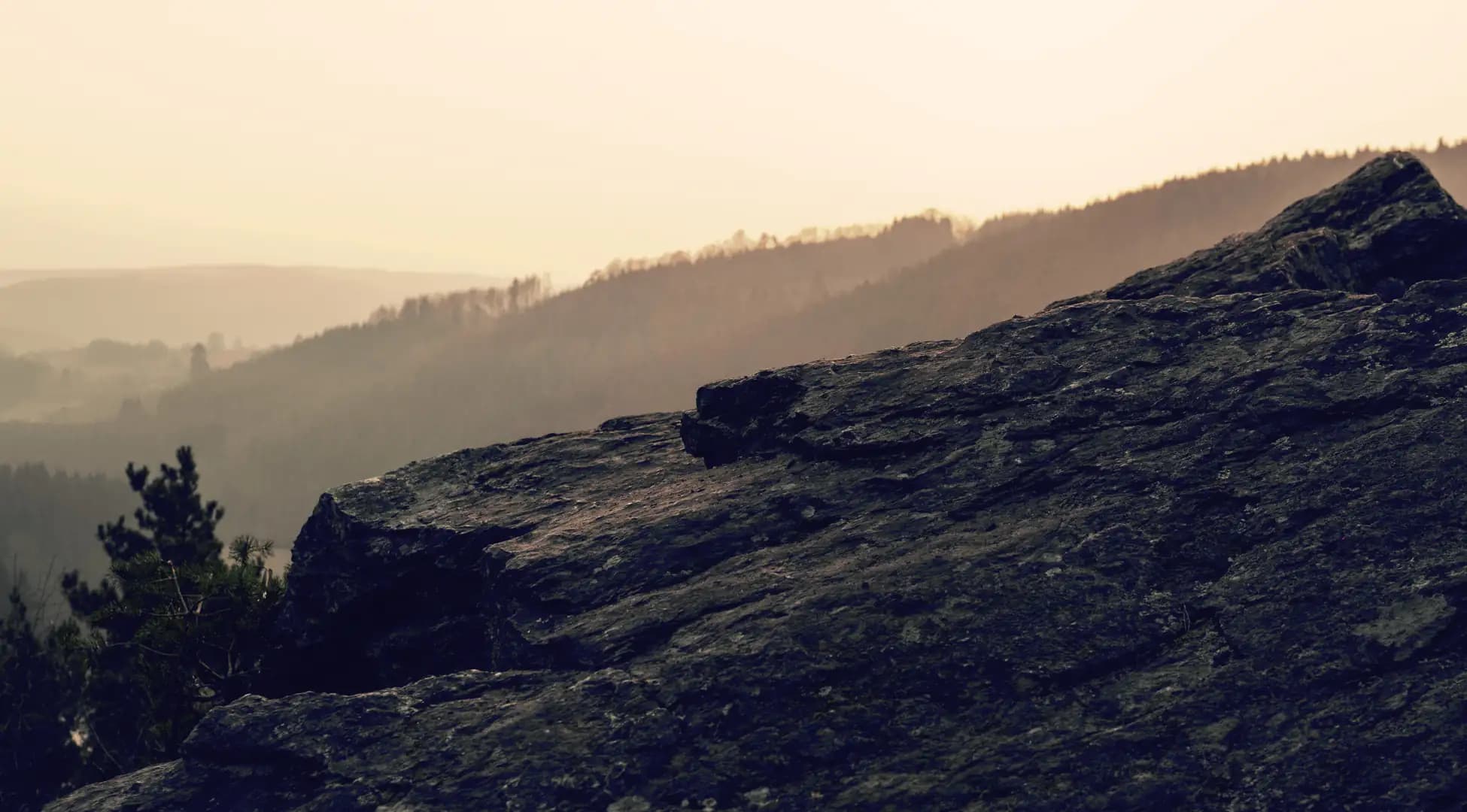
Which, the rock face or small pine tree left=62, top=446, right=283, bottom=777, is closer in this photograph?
the rock face

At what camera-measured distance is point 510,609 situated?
18.6m

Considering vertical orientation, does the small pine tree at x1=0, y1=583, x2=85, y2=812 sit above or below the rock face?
below

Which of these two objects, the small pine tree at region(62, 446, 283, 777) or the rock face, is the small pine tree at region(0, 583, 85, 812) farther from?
the rock face

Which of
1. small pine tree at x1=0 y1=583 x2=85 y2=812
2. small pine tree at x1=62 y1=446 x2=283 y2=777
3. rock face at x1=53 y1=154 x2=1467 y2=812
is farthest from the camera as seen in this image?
small pine tree at x1=0 y1=583 x2=85 y2=812

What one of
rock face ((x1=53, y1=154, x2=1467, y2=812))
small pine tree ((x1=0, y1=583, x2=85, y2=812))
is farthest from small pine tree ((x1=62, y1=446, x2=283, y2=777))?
rock face ((x1=53, y1=154, x2=1467, y2=812))

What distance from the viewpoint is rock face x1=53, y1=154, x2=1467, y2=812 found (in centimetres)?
1320

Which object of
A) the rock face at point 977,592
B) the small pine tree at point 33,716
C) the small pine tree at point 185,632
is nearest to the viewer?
the rock face at point 977,592

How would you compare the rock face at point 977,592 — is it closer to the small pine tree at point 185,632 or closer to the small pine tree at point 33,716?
the small pine tree at point 185,632

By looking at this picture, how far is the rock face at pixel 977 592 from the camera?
1320cm

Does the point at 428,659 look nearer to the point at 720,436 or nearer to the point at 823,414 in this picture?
the point at 720,436

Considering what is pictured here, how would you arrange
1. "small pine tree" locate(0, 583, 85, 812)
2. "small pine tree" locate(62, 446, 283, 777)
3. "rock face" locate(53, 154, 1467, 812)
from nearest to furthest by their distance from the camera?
"rock face" locate(53, 154, 1467, 812) < "small pine tree" locate(62, 446, 283, 777) < "small pine tree" locate(0, 583, 85, 812)

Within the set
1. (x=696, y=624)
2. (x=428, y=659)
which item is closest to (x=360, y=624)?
(x=428, y=659)

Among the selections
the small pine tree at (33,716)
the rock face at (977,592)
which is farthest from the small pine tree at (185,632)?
the rock face at (977,592)

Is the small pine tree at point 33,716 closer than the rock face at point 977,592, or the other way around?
the rock face at point 977,592
